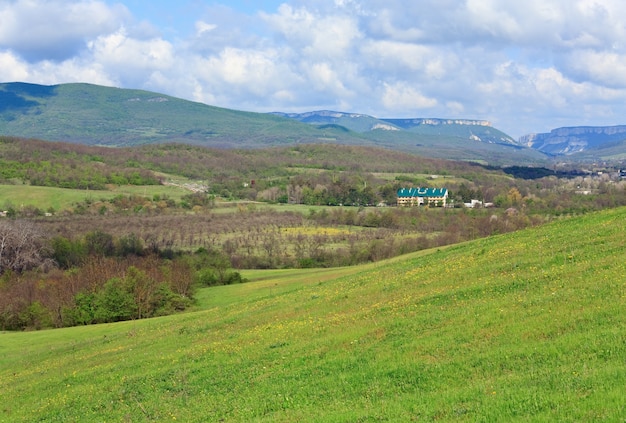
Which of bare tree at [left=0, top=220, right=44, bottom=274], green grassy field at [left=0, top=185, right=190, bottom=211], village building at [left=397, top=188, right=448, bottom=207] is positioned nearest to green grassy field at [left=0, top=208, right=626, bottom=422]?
bare tree at [left=0, top=220, right=44, bottom=274]

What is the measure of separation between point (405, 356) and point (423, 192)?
561 ft

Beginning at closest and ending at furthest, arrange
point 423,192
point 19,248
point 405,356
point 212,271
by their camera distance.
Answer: point 405,356, point 212,271, point 19,248, point 423,192

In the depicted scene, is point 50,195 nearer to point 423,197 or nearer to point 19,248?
point 19,248

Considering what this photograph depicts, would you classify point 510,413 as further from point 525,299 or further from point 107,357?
point 107,357

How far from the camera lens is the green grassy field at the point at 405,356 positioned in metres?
13.2

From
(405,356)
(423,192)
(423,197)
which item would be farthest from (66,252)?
(423,192)

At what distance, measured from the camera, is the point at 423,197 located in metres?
182

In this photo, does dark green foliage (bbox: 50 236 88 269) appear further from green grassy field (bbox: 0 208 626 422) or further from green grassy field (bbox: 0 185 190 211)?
green grassy field (bbox: 0 208 626 422)

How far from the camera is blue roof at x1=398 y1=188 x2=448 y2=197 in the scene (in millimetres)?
181875

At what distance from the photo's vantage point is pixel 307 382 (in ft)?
56.3

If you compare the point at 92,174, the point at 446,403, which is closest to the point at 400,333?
the point at 446,403

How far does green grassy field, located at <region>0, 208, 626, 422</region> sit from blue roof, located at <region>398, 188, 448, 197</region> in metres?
150

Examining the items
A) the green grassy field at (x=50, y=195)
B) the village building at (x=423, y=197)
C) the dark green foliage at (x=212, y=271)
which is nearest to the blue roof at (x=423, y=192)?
the village building at (x=423, y=197)

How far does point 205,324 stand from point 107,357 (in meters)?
5.34
